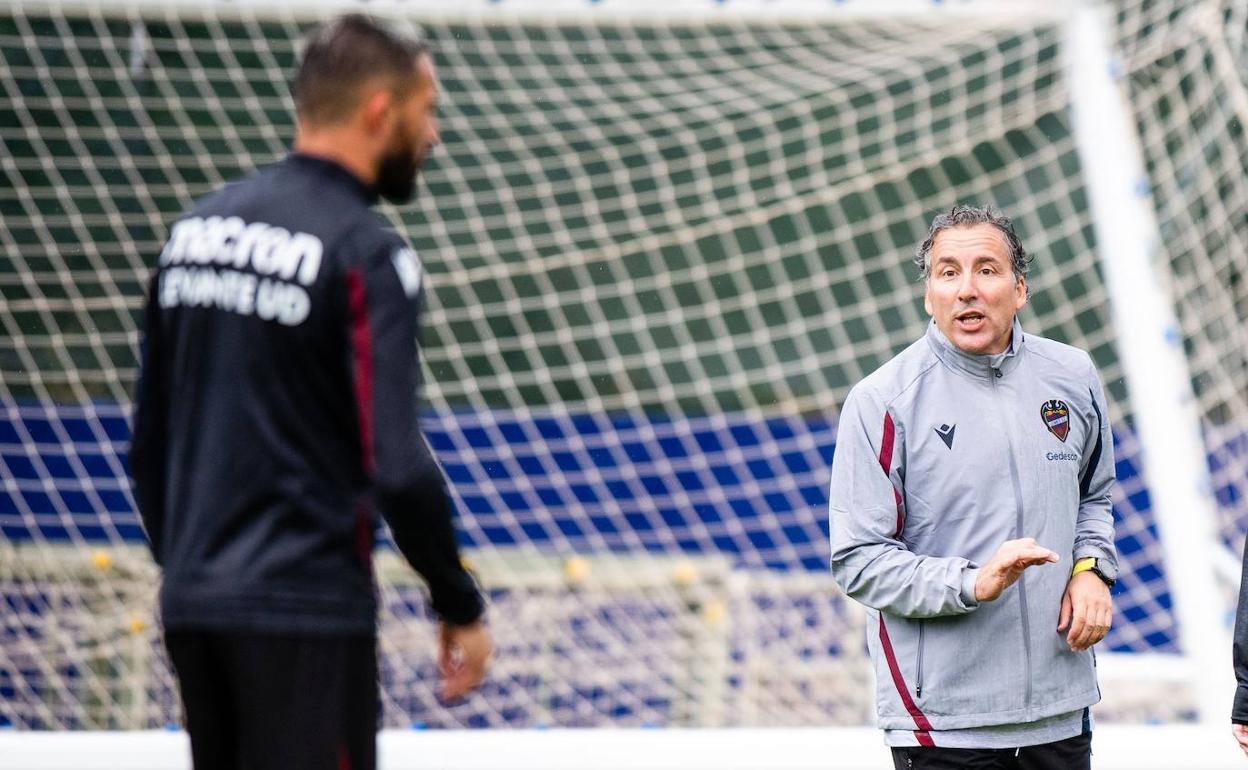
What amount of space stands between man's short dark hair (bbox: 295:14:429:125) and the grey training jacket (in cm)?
89

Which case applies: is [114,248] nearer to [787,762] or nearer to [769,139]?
[769,139]

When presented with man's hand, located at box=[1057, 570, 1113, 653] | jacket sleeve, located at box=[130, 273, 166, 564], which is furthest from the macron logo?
man's hand, located at box=[1057, 570, 1113, 653]

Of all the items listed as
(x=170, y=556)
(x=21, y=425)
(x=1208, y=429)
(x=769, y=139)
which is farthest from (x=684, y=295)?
(x=170, y=556)

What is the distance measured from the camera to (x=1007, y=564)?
1.99 m

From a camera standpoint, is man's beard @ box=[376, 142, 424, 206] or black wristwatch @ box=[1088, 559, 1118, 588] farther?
black wristwatch @ box=[1088, 559, 1118, 588]

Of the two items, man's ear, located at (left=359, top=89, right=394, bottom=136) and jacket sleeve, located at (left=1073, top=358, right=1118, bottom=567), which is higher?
man's ear, located at (left=359, top=89, right=394, bottom=136)

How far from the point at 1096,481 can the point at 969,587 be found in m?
0.41

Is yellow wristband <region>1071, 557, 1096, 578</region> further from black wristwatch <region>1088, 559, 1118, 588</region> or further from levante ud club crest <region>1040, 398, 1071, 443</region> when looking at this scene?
levante ud club crest <region>1040, 398, 1071, 443</region>

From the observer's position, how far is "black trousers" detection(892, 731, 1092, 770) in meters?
2.13

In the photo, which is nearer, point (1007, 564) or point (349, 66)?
point (349, 66)

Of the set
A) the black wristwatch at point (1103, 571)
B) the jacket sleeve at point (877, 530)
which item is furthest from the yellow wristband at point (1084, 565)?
the jacket sleeve at point (877, 530)

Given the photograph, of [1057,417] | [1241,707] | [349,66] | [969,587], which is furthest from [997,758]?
[349,66]

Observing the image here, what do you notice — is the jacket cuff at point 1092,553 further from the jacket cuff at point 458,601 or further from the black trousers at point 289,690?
the black trousers at point 289,690

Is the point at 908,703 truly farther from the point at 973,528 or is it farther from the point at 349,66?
the point at 349,66
